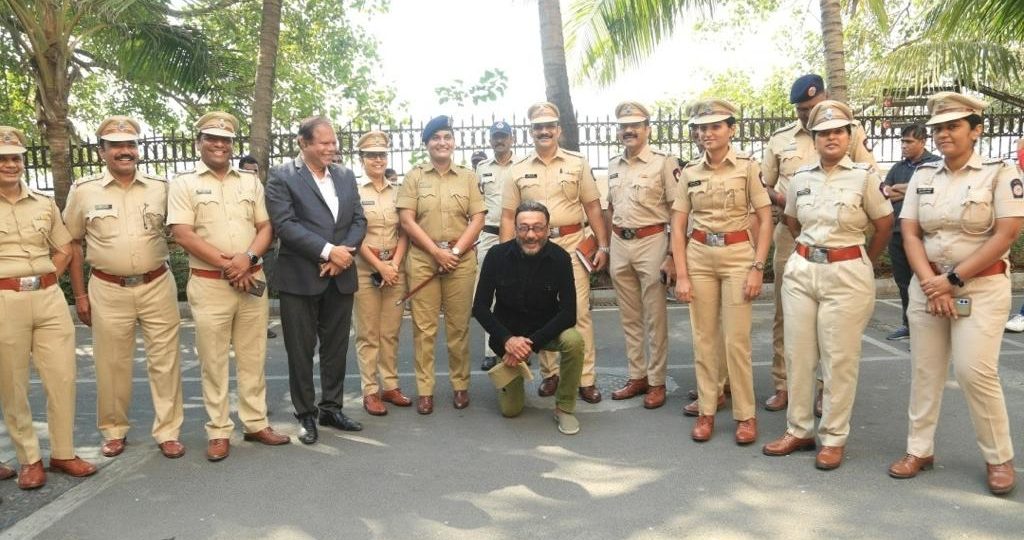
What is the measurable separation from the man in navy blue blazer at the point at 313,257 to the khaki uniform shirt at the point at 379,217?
350mm

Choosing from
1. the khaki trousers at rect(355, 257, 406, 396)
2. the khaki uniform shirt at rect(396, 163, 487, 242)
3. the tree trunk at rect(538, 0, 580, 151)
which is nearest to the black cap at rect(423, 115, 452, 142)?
the khaki uniform shirt at rect(396, 163, 487, 242)

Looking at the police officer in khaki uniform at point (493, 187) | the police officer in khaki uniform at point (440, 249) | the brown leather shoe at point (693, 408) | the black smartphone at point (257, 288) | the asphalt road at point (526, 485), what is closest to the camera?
the asphalt road at point (526, 485)

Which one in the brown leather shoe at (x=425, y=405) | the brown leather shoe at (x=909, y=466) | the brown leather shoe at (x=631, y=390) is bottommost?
the brown leather shoe at (x=909, y=466)

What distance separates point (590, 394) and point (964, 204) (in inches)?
106

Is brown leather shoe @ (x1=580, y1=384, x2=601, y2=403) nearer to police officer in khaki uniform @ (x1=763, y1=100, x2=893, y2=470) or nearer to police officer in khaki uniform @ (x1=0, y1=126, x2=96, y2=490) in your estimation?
police officer in khaki uniform @ (x1=763, y1=100, x2=893, y2=470)

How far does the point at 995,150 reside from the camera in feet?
50.8

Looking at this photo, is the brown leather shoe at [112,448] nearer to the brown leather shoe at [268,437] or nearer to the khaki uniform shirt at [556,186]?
the brown leather shoe at [268,437]

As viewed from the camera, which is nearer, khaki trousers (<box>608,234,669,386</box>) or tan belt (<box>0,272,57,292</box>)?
tan belt (<box>0,272,57,292</box>)

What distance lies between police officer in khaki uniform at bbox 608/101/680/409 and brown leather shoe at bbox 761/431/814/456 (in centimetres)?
108

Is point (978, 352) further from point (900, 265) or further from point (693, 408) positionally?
point (900, 265)

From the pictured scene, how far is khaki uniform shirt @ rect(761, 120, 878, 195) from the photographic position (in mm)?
4797

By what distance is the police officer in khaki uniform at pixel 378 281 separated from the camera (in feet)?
Result: 17.5

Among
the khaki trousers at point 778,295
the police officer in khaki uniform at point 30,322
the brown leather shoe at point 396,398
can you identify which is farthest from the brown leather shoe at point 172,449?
the khaki trousers at point 778,295

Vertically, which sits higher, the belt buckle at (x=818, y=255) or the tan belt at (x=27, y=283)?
the tan belt at (x=27, y=283)
